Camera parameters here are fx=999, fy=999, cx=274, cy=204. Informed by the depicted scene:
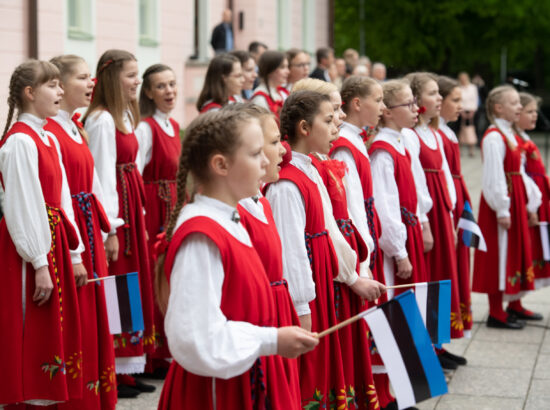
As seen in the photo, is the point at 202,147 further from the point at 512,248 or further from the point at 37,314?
the point at 512,248

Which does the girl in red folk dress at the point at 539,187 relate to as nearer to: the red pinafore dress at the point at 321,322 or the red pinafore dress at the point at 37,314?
the red pinafore dress at the point at 321,322

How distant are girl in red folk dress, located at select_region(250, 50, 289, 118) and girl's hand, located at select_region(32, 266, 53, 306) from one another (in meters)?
4.24

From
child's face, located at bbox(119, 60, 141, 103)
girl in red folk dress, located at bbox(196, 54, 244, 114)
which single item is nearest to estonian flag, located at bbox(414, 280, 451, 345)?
child's face, located at bbox(119, 60, 141, 103)

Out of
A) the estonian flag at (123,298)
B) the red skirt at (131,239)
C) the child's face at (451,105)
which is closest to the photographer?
the estonian flag at (123,298)

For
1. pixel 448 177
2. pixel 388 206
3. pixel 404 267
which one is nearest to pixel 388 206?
pixel 388 206

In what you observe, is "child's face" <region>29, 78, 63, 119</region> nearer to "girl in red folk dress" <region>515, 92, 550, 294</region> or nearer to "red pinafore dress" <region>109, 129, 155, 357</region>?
"red pinafore dress" <region>109, 129, 155, 357</region>

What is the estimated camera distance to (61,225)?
17.0ft

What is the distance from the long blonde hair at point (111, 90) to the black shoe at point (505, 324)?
3.67 meters

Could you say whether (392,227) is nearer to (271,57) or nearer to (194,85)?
(271,57)

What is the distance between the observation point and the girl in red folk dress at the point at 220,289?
3.04 meters

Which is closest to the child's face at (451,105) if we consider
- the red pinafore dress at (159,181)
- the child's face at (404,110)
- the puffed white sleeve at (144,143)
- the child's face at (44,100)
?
the child's face at (404,110)

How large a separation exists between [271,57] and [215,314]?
6.24 m

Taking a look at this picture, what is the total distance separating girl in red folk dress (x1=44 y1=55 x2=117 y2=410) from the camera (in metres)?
5.38

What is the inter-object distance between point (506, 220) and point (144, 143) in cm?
310
